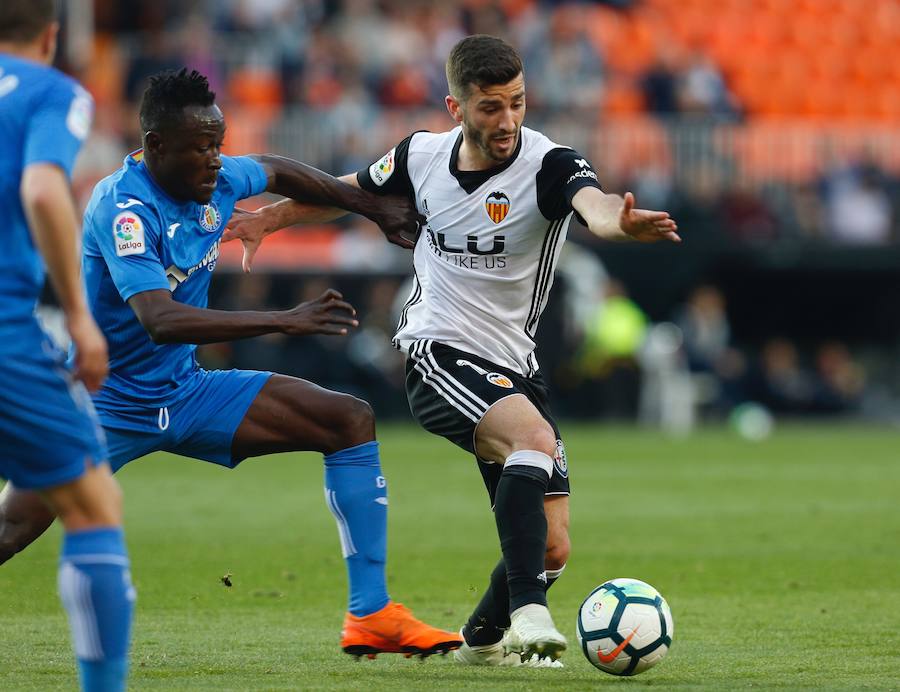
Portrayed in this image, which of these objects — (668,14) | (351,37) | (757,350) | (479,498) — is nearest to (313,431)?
(479,498)

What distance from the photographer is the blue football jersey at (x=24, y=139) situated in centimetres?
405

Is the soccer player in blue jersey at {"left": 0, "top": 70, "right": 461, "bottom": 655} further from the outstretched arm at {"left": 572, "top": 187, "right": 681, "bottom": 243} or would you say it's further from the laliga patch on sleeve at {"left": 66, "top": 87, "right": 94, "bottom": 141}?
the laliga patch on sleeve at {"left": 66, "top": 87, "right": 94, "bottom": 141}

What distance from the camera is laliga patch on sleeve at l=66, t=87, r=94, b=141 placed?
408 cm

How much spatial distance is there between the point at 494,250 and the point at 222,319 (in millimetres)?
1207

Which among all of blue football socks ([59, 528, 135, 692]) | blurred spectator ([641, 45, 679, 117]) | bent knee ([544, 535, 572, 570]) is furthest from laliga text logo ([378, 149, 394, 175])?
blurred spectator ([641, 45, 679, 117])

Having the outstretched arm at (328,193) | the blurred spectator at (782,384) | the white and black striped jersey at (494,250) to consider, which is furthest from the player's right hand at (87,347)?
the blurred spectator at (782,384)

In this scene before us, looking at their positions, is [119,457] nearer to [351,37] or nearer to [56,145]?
[56,145]

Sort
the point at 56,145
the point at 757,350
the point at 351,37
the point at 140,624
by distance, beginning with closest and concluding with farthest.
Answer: the point at 56,145, the point at 140,624, the point at 351,37, the point at 757,350

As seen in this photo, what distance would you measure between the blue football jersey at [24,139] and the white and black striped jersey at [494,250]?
2207 millimetres

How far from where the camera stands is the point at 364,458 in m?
5.88

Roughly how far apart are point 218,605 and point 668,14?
64.3 ft

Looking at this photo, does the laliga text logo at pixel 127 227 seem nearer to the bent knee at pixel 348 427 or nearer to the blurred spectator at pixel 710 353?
the bent knee at pixel 348 427

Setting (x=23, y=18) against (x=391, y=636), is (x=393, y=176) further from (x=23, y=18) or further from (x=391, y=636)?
(x=23, y=18)

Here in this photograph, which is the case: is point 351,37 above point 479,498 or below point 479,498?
above
